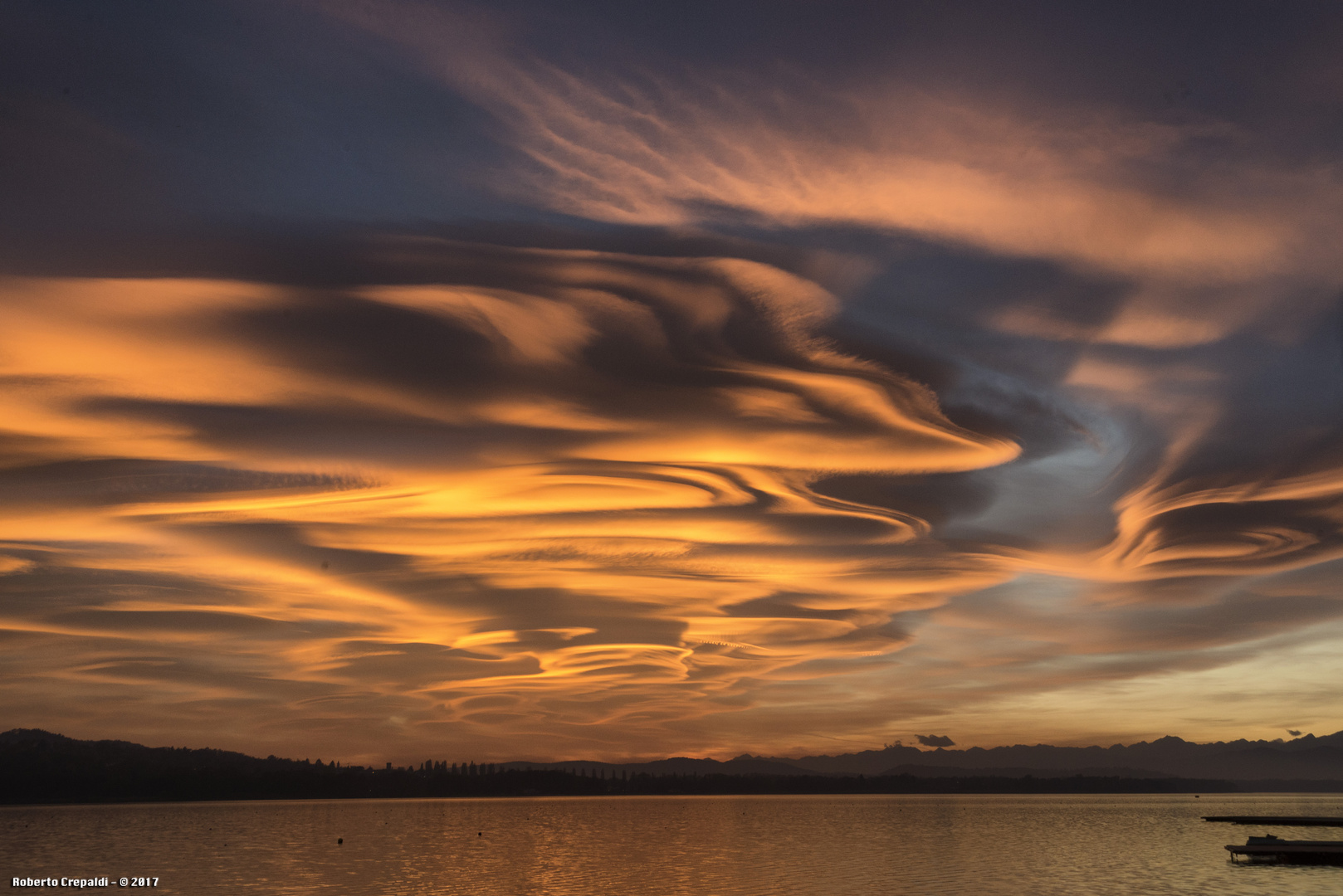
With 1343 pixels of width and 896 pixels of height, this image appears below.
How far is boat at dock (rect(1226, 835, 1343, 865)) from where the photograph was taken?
9581 centimetres

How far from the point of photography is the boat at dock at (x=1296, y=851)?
314 feet

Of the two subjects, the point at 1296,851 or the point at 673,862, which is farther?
the point at 673,862

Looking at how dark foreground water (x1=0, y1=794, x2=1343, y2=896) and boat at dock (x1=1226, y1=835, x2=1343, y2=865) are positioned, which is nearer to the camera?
dark foreground water (x1=0, y1=794, x2=1343, y2=896)

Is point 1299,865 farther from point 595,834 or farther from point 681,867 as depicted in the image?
point 595,834

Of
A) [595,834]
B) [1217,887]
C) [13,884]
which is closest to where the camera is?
[1217,887]

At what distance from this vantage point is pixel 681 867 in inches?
3949

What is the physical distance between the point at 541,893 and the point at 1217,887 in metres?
55.3

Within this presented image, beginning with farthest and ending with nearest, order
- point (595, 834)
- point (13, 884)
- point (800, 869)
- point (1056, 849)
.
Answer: point (595, 834), point (1056, 849), point (800, 869), point (13, 884)

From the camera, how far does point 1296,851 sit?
320 ft

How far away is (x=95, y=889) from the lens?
262 feet

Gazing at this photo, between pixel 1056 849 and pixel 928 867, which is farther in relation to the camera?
pixel 1056 849

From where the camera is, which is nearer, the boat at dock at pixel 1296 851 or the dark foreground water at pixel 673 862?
the dark foreground water at pixel 673 862

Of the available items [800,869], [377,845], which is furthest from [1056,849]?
[377,845]

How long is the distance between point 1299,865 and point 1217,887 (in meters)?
27.9
